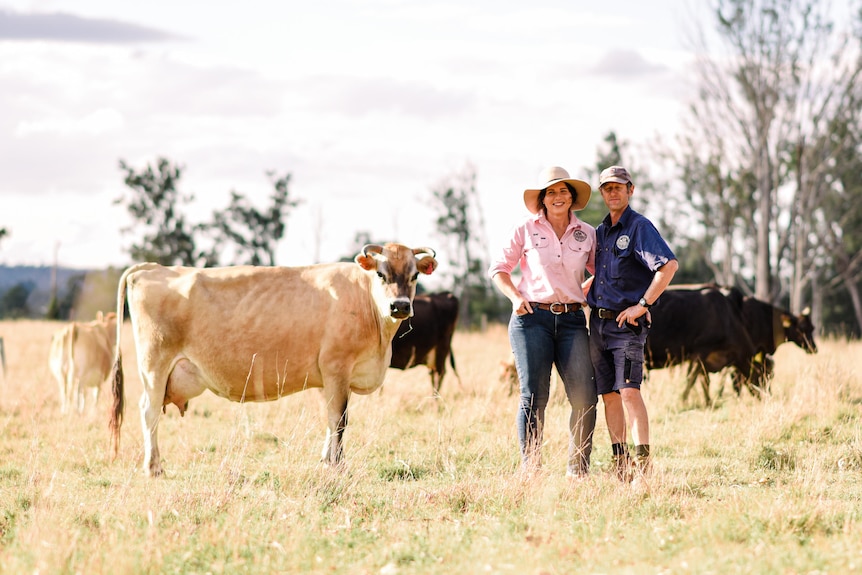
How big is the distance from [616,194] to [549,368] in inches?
57.5

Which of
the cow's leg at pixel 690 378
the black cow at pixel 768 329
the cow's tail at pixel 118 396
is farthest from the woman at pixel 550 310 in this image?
the black cow at pixel 768 329

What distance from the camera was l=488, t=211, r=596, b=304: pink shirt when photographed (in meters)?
6.79

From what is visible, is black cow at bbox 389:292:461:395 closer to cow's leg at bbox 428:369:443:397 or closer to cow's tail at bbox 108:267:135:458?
cow's leg at bbox 428:369:443:397

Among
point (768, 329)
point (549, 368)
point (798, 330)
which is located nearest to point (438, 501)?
point (549, 368)

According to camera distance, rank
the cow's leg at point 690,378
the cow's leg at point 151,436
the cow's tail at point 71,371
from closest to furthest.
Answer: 1. the cow's leg at point 151,436
2. the cow's tail at point 71,371
3. the cow's leg at point 690,378

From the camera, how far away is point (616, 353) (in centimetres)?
673

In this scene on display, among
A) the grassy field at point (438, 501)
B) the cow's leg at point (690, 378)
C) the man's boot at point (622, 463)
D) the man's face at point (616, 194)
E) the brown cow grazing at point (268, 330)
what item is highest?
the man's face at point (616, 194)

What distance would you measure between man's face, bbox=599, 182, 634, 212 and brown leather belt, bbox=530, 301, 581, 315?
32.5 inches

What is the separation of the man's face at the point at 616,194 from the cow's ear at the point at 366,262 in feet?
7.21

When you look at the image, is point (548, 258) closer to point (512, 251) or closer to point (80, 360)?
point (512, 251)

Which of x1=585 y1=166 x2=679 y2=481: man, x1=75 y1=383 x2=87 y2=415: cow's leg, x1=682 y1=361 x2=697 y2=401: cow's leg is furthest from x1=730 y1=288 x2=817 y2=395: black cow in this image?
x1=75 y1=383 x2=87 y2=415: cow's leg

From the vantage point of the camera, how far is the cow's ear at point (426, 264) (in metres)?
8.13

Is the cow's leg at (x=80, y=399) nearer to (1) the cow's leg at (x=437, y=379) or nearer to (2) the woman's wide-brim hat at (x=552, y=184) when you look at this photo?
(1) the cow's leg at (x=437, y=379)

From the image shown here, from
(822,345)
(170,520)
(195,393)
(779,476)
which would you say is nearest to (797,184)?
(822,345)
